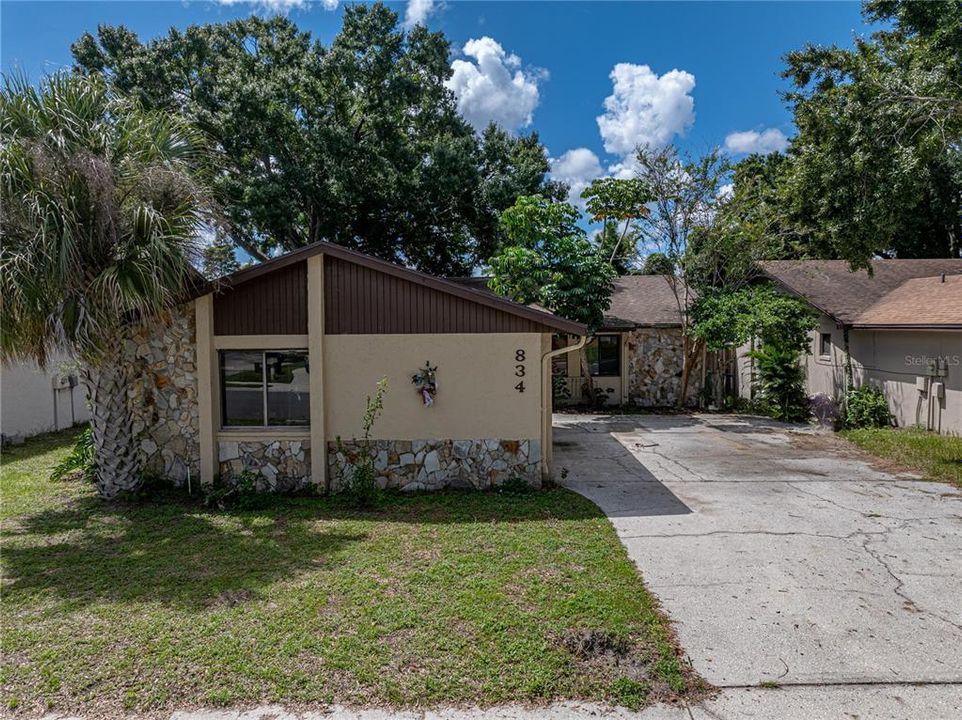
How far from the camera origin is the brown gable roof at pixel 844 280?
580 inches

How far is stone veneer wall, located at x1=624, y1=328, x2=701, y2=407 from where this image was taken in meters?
17.5

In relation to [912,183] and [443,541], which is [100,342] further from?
[912,183]

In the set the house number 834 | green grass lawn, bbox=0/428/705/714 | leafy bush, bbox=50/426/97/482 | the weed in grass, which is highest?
the house number 834

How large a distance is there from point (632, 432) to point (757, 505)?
5.78m

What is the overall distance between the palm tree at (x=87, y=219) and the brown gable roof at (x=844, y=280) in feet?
48.1

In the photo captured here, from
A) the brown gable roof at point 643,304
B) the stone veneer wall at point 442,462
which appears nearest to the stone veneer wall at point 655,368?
the brown gable roof at point 643,304

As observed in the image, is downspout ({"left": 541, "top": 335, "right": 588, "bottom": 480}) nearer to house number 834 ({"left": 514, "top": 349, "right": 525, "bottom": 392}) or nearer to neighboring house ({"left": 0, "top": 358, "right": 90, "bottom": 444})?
house number 834 ({"left": 514, "top": 349, "right": 525, "bottom": 392})

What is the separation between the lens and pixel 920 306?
12922mm

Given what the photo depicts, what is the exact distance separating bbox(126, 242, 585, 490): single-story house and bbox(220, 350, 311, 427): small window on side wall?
15mm

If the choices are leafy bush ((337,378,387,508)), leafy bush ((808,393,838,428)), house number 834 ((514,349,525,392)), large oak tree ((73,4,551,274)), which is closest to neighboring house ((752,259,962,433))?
leafy bush ((808,393,838,428))

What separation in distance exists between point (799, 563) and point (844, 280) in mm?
13972

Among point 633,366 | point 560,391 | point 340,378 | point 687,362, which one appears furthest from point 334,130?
point 687,362

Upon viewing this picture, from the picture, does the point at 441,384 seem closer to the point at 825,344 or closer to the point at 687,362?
the point at 687,362

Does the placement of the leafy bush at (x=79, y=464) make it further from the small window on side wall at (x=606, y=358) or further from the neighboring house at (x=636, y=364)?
the small window on side wall at (x=606, y=358)
